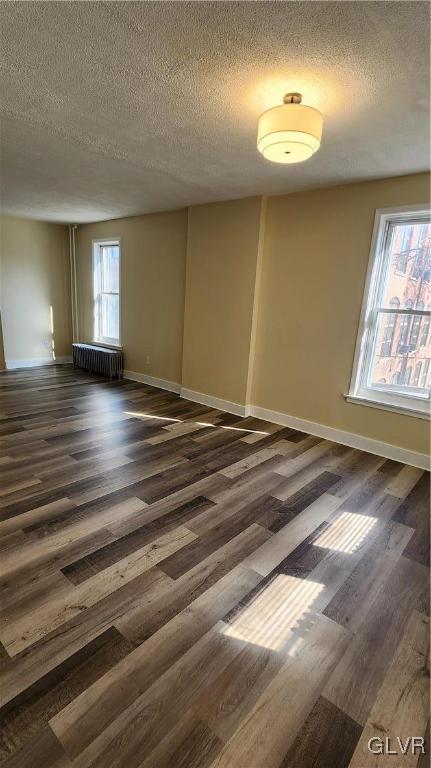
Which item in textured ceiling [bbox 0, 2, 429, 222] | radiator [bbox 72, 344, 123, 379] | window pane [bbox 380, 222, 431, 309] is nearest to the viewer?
textured ceiling [bbox 0, 2, 429, 222]

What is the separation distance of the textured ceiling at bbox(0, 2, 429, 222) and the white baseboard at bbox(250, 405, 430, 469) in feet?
7.97

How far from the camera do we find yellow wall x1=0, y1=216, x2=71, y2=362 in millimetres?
5961

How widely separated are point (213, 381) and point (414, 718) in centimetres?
370

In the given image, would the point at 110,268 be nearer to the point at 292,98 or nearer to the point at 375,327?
the point at 375,327

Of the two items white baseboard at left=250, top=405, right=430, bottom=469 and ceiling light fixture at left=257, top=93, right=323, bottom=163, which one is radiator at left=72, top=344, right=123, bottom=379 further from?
ceiling light fixture at left=257, top=93, right=323, bottom=163

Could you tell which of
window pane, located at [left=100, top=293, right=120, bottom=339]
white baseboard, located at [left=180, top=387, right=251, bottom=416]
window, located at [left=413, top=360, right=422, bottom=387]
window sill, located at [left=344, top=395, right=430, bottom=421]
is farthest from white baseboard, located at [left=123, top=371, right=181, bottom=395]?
window, located at [left=413, top=360, right=422, bottom=387]

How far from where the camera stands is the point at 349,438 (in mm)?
3680

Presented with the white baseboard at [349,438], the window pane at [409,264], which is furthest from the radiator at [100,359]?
the window pane at [409,264]

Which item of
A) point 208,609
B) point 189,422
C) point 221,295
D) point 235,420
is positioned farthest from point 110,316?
point 208,609

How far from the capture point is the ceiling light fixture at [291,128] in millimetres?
1845

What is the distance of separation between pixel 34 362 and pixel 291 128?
6106 millimetres

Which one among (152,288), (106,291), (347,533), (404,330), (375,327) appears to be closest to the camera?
(347,533)

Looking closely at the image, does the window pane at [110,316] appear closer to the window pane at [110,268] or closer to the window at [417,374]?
the window pane at [110,268]

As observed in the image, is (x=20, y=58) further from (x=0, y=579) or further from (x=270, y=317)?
(x=270, y=317)
